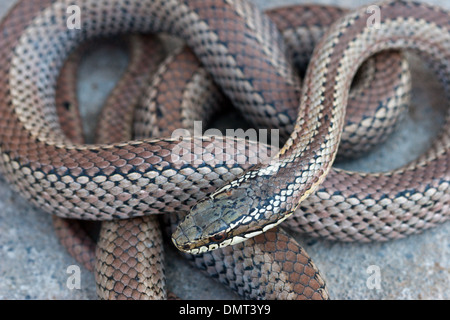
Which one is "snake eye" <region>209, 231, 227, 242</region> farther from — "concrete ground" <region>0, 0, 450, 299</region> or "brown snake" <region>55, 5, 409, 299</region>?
"concrete ground" <region>0, 0, 450, 299</region>

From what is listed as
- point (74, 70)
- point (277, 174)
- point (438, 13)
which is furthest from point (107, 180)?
point (438, 13)

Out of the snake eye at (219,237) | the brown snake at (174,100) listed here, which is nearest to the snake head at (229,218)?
the snake eye at (219,237)

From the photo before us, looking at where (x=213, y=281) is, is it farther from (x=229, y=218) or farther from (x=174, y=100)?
(x=174, y=100)

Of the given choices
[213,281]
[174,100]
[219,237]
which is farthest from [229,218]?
[174,100]

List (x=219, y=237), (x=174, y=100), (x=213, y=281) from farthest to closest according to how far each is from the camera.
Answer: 1. (x=174, y=100)
2. (x=213, y=281)
3. (x=219, y=237)

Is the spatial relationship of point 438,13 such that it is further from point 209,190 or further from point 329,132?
point 209,190

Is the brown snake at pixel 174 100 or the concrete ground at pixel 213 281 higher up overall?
the brown snake at pixel 174 100

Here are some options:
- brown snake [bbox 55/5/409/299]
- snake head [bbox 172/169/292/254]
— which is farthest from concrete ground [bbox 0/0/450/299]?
snake head [bbox 172/169/292/254]

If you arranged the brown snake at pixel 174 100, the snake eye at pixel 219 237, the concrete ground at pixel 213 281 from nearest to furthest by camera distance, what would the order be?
the snake eye at pixel 219 237 < the brown snake at pixel 174 100 < the concrete ground at pixel 213 281

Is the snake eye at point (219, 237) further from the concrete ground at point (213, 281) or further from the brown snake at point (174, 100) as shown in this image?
the concrete ground at point (213, 281)
